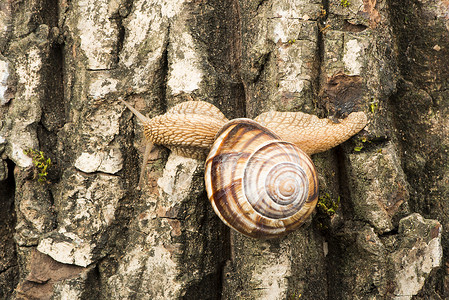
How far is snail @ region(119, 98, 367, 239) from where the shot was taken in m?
2.49

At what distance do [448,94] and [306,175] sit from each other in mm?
1377

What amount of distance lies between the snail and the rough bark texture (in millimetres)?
140

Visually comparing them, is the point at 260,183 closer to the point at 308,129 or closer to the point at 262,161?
the point at 262,161

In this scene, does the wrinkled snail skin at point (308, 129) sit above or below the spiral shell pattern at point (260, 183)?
above

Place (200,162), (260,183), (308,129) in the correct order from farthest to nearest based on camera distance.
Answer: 1. (200,162)
2. (308,129)
3. (260,183)

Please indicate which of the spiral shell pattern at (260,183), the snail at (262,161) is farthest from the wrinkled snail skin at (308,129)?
the spiral shell pattern at (260,183)

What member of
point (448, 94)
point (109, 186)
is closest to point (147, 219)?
point (109, 186)

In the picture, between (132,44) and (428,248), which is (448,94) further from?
(132,44)

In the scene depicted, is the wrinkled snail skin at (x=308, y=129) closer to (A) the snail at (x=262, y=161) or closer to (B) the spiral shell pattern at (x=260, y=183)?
(A) the snail at (x=262, y=161)

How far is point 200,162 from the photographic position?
300 cm

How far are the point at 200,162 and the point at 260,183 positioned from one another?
0.65 metres

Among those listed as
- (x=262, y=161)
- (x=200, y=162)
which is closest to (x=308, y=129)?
(x=262, y=161)

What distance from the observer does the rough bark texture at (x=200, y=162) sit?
9.36 feet

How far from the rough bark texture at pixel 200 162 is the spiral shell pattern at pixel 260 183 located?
0.36m
